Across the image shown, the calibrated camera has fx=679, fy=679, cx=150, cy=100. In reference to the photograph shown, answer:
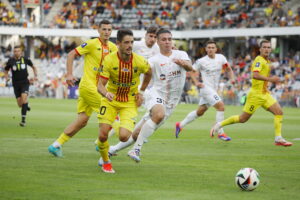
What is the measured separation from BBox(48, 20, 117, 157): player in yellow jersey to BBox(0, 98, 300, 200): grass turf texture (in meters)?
0.57

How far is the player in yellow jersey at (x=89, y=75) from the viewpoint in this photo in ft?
40.0

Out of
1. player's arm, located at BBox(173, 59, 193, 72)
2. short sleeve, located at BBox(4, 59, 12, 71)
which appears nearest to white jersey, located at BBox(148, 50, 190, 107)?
player's arm, located at BBox(173, 59, 193, 72)

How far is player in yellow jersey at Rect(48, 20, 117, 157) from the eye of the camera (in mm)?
12203

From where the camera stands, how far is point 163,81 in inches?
481

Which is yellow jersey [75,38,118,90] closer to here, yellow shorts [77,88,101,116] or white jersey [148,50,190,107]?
yellow shorts [77,88,101,116]

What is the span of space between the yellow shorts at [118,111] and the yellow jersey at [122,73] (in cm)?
10

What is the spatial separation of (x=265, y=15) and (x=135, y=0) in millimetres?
12929

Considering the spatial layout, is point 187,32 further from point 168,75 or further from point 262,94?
Result: point 168,75

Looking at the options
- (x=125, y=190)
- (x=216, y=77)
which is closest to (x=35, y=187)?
(x=125, y=190)

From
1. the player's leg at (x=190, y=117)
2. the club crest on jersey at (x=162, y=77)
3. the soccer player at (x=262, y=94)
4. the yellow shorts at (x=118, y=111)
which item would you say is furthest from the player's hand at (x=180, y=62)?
the player's leg at (x=190, y=117)

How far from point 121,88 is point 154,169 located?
4.50 ft

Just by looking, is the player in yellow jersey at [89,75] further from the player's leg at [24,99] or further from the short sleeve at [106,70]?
the player's leg at [24,99]

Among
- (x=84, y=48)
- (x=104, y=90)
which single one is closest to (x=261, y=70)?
(x=84, y=48)

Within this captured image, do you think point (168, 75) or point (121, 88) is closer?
point (121, 88)
